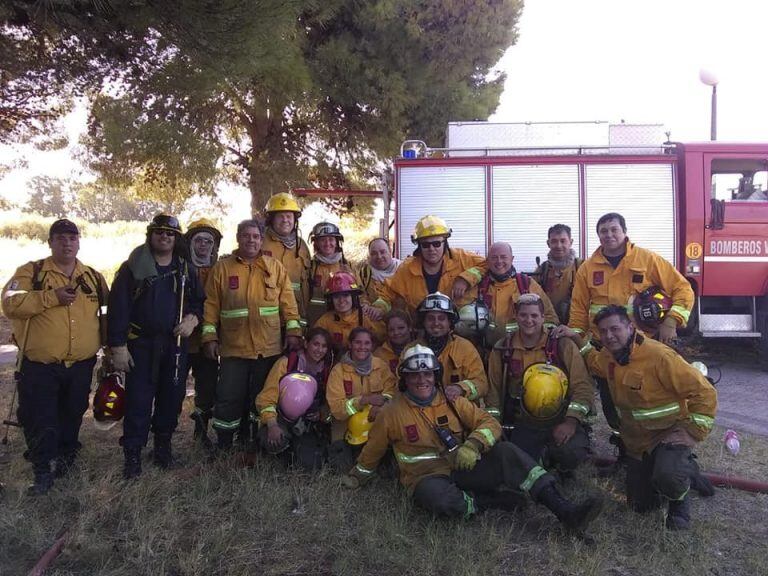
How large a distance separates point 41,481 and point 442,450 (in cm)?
241

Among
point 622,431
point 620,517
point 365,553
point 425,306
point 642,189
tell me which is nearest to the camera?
point 365,553

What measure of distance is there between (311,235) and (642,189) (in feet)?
13.9

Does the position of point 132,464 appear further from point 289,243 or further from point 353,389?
point 289,243

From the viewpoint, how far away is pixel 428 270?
4.71 metres

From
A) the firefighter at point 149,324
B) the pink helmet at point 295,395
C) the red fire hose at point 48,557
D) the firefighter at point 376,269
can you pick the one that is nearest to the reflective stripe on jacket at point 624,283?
the firefighter at point 376,269

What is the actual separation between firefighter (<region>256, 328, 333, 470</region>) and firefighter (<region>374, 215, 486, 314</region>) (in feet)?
2.31

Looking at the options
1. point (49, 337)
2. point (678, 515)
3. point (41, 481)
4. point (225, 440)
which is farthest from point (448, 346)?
point (41, 481)

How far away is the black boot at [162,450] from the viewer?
4.15m

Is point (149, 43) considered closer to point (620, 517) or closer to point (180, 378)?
point (180, 378)

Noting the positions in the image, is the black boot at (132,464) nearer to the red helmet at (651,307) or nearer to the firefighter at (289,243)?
the firefighter at (289,243)

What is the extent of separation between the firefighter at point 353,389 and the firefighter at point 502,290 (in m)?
0.93

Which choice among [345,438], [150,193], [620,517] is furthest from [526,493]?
[150,193]

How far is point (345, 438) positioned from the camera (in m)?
4.06

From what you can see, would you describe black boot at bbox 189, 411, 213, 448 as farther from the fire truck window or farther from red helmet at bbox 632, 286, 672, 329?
the fire truck window
